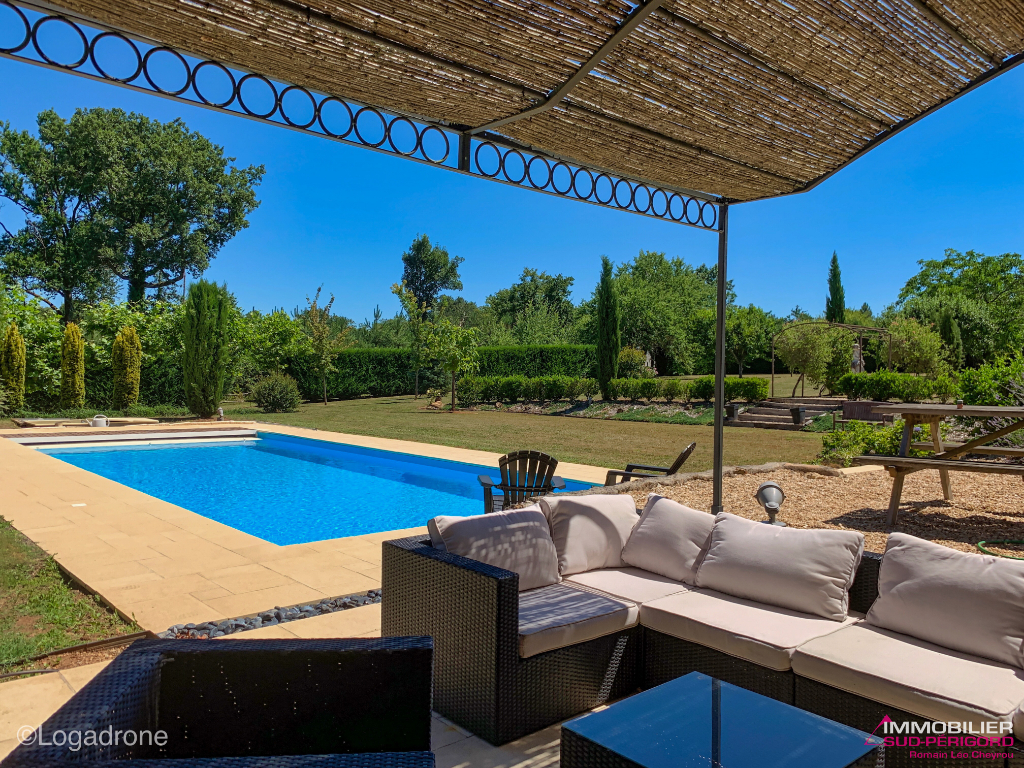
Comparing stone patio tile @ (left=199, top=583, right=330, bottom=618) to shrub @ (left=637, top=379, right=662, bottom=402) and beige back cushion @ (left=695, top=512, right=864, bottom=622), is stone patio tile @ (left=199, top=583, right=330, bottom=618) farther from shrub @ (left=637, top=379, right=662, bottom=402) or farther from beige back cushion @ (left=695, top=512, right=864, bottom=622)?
shrub @ (left=637, top=379, right=662, bottom=402)

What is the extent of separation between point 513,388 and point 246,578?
55.5 ft

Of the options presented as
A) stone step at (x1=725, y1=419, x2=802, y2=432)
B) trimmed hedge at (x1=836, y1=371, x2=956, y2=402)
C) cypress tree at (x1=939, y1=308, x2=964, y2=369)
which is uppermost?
cypress tree at (x1=939, y1=308, x2=964, y2=369)

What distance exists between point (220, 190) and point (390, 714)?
95.7 feet

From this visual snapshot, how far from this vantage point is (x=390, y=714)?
1625 millimetres

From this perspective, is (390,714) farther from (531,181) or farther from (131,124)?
(131,124)

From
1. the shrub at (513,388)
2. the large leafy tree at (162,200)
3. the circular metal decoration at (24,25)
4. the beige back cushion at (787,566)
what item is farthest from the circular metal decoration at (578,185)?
the large leafy tree at (162,200)

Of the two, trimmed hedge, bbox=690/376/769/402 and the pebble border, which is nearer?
the pebble border

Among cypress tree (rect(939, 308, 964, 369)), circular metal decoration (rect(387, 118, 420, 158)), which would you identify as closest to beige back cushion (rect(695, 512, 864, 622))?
circular metal decoration (rect(387, 118, 420, 158))

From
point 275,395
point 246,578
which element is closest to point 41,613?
point 246,578

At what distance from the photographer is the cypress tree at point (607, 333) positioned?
1991 centimetres

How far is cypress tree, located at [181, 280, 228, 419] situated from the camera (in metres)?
15.1

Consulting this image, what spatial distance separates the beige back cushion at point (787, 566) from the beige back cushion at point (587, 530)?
47 centimetres

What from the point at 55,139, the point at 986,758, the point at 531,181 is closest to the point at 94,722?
the point at 986,758

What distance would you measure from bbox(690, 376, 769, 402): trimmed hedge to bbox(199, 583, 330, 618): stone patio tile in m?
15.1
